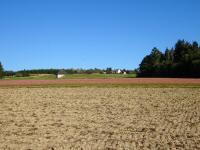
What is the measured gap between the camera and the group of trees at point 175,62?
100 m

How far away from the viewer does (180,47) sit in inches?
5226

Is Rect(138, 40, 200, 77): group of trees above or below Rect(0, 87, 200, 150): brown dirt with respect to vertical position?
above

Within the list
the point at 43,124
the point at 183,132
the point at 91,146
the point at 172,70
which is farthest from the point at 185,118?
the point at 172,70

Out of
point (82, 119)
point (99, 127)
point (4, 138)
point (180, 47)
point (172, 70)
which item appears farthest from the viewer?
point (180, 47)

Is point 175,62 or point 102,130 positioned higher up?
point 175,62

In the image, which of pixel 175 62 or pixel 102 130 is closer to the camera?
pixel 102 130

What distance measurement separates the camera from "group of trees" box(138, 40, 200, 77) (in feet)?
328

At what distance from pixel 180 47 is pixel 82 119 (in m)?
115

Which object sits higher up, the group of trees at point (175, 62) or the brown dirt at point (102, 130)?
the group of trees at point (175, 62)

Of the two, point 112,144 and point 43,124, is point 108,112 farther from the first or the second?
point 112,144

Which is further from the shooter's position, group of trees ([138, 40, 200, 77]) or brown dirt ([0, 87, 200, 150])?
group of trees ([138, 40, 200, 77])

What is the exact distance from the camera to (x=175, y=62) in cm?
A: 11612

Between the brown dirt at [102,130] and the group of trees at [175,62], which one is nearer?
the brown dirt at [102,130]

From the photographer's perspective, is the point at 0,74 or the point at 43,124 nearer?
the point at 43,124
